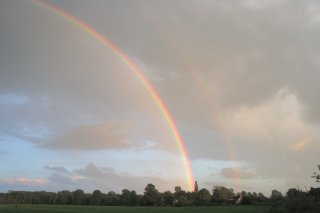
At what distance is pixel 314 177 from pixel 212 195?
16082cm

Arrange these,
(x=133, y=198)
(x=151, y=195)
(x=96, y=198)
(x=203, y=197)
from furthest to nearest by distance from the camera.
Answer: (x=96, y=198) → (x=133, y=198) → (x=203, y=197) → (x=151, y=195)

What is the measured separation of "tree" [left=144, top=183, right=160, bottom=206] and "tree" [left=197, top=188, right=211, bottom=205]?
2030cm

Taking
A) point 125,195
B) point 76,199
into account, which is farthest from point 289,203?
point 76,199

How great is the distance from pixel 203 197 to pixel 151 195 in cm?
2568

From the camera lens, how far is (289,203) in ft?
96.2

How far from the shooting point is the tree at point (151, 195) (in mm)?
175913

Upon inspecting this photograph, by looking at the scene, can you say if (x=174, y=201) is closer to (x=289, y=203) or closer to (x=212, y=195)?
(x=212, y=195)

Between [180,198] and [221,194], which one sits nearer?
[180,198]

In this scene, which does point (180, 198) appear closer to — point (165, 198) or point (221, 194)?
point (165, 198)

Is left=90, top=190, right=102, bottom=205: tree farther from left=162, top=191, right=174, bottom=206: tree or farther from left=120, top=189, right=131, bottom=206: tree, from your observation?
left=162, top=191, right=174, bottom=206: tree

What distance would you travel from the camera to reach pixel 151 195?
A: 177500mm

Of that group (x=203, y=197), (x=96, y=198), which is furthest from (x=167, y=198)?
(x=96, y=198)

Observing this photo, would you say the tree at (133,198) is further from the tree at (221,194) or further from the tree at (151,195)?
the tree at (221,194)

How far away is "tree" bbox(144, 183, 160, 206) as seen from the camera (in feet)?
577
